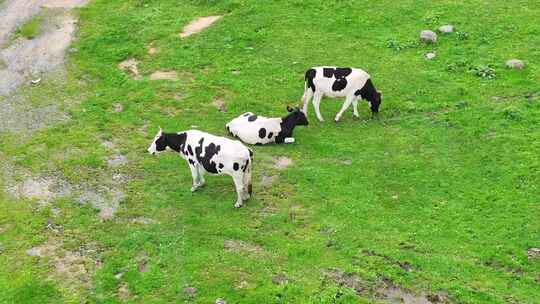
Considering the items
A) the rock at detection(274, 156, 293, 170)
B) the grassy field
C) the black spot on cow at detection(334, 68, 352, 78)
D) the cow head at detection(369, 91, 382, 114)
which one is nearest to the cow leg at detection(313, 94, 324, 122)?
the grassy field

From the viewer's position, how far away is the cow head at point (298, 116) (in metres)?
21.7

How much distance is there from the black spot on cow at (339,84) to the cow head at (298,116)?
1.56m

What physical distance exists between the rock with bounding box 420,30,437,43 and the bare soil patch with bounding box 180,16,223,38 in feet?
32.7

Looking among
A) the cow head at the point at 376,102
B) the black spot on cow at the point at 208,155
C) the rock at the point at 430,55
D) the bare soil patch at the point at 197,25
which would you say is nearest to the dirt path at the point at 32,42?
the bare soil patch at the point at 197,25

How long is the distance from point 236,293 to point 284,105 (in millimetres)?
10623

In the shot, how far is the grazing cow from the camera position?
2156 cm

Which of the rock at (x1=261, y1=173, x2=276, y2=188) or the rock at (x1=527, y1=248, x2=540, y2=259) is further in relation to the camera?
the rock at (x1=261, y1=173, x2=276, y2=188)

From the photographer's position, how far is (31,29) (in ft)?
103

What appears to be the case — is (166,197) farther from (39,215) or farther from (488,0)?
(488,0)

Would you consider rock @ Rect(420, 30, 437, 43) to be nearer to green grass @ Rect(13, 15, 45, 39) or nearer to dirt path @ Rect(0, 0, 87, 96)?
dirt path @ Rect(0, 0, 87, 96)

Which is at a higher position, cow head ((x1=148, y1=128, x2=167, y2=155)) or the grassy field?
cow head ((x1=148, y1=128, x2=167, y2=155))

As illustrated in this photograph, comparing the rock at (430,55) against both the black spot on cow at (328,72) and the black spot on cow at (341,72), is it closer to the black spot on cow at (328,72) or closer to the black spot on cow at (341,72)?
the black spot on cow at (341,72)

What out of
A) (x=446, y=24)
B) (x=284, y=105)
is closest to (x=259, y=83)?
(x=284, y=105)

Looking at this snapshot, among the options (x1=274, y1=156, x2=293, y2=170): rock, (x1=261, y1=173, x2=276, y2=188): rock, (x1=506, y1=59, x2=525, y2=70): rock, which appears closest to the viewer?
(x1=261, y1=173, x2=276, y2=188): rock
